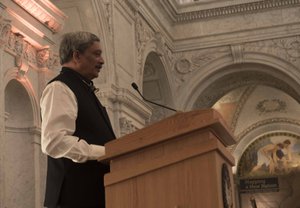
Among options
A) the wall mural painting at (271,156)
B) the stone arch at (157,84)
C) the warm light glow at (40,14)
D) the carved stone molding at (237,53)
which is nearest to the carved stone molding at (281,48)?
the carved stone molding at (237,53)

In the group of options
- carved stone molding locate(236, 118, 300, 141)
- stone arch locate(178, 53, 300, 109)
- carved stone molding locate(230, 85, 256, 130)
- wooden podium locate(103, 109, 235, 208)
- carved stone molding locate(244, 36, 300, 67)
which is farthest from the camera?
carved stone molding locate(236, 118, 300, 141)

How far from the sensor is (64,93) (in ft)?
8.91

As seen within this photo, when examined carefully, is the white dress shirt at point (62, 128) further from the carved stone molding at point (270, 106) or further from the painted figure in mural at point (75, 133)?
the carved stone molding at point (270, 106)

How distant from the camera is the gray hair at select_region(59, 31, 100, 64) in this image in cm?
289

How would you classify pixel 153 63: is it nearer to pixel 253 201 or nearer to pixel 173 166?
pixel 253 201

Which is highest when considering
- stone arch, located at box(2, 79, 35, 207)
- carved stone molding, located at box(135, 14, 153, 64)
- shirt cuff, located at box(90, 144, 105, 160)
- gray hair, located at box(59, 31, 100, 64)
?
carved stone molding, located at box(135, 14, 153, 64)

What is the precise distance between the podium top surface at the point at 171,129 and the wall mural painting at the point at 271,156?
69.4 feet

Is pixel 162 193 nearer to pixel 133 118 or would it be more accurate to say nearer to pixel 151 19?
pixel 133 118

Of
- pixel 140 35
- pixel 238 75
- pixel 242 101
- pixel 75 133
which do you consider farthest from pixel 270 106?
pixel 75 133

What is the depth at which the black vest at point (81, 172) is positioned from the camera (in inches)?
A: 103

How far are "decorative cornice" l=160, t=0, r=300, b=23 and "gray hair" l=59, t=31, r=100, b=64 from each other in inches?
494

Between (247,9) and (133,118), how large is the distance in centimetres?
533

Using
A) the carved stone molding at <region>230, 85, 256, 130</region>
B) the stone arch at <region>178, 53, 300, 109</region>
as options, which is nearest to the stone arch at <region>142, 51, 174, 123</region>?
the stone arch at <region>178, 53, 300, 109</region>

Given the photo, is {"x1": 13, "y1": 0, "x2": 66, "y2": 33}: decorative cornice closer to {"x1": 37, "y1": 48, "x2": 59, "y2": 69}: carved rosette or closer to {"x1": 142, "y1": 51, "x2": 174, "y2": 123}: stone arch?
{"x1": 37, "y1": 48, "x2": 59, "y2": 69}: carved rosette
